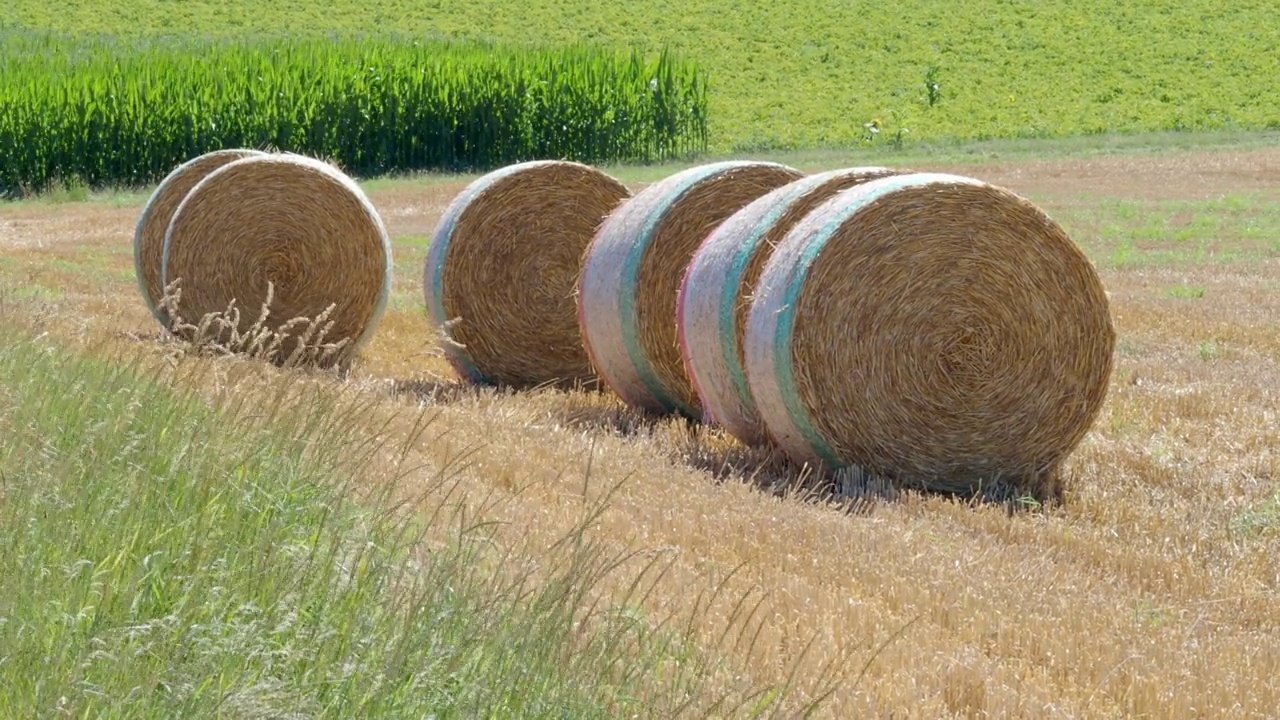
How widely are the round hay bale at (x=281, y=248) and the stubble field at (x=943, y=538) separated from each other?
1.61ft

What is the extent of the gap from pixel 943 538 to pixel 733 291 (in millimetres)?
1789

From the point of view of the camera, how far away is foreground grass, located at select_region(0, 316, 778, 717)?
3154 millimetres

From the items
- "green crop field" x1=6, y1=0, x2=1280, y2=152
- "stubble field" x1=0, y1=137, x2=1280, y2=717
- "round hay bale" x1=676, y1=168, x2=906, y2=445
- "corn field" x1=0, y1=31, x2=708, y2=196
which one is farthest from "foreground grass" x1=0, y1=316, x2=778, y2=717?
"green crop field" x1=6, y1=0, x2=1280, y2=152

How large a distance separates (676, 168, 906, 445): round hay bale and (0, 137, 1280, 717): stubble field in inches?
9.8

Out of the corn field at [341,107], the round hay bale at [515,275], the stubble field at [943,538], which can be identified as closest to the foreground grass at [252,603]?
the stubble field at [943,538]

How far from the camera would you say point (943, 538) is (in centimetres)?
591

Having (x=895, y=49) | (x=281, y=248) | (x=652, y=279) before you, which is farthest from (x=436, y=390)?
(x=895, y=49)

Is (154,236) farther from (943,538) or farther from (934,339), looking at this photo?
(943,538)

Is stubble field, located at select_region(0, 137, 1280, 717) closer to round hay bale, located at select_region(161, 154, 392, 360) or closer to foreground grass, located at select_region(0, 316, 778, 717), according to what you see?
foreground grass, located at select_region(0, 316, 778, 717)

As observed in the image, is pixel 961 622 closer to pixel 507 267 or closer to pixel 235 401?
pixel 235 401

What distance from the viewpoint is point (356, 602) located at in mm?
3748

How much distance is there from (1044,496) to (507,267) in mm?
4202

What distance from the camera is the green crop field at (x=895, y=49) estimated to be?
3928 centimetres

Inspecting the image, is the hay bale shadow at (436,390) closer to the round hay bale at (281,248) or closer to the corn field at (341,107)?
the round hay bale at (281,248)
